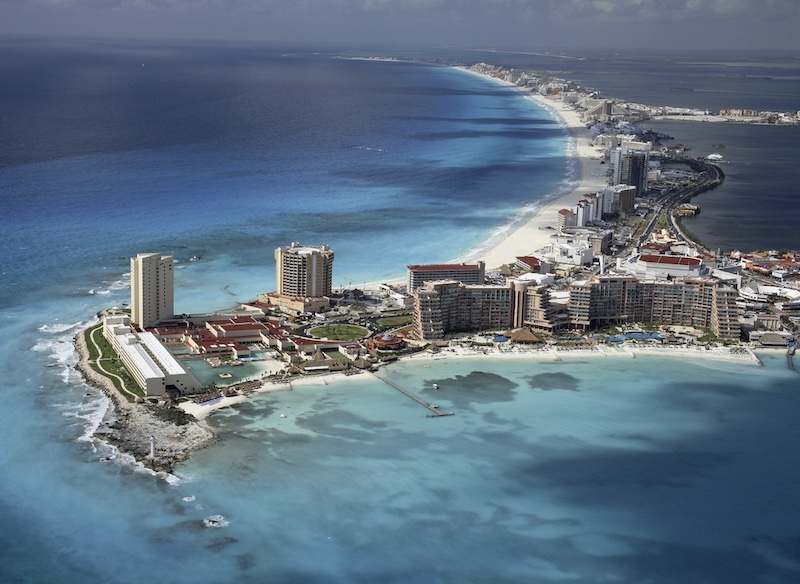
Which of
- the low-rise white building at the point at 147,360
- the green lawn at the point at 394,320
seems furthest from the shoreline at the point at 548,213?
the low-rise white building at the point at 147,360

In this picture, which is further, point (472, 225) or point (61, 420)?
point (472, 225)

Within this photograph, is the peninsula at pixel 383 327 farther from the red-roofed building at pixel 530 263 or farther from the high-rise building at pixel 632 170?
the high-rise building at pixel 632 170

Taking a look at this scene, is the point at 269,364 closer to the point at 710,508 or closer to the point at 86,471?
the point at 86,471

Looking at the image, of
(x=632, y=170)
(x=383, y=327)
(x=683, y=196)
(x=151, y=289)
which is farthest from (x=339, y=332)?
(x=683, y=196)

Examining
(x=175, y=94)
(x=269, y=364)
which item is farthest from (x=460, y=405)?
(x=175, y=94)

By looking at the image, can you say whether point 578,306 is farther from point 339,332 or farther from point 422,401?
point 422,401

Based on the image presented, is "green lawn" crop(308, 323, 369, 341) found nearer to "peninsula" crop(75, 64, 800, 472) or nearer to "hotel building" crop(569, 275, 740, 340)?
"peninsula" crop(75, 64, 800, 472)

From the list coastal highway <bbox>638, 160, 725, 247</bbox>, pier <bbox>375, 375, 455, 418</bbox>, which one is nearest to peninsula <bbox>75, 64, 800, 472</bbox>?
pier <bbox>375, 375, 455, 418</bbox>
